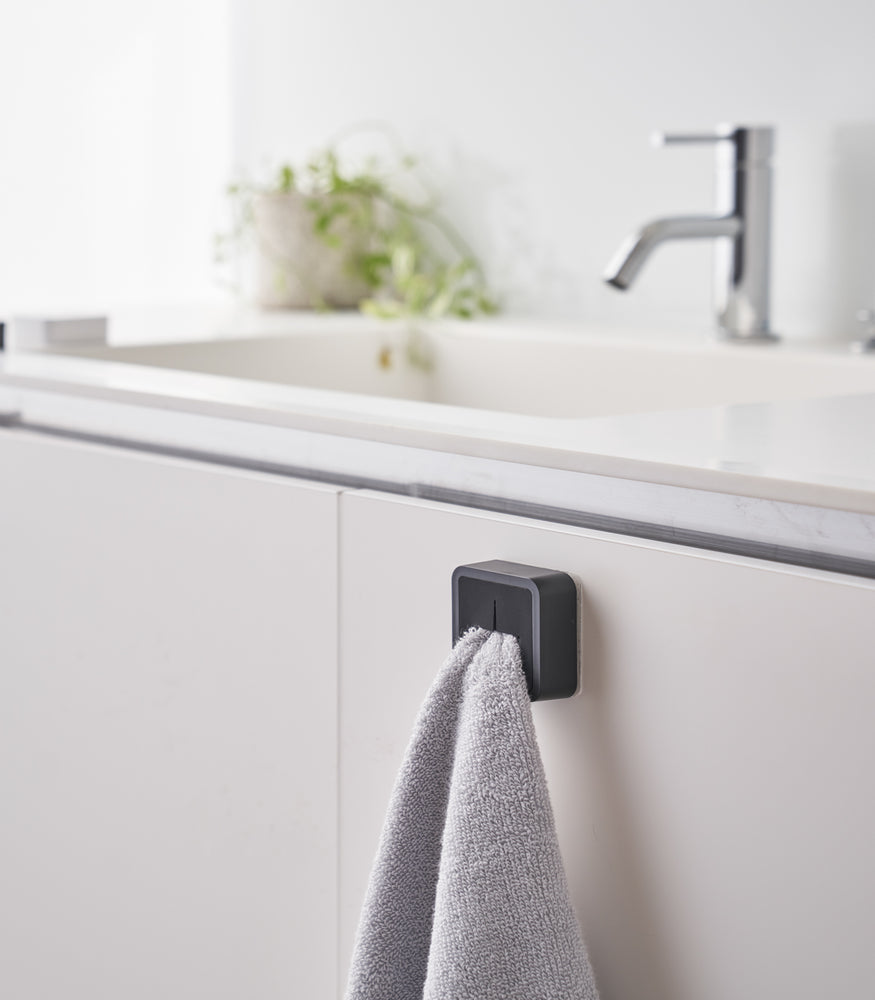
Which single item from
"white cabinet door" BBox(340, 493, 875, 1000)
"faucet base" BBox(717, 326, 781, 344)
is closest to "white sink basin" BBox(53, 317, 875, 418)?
"faucet base" BBox(717, 326, 781, 344)

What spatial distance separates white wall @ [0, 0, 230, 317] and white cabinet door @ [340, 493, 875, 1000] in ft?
3.79

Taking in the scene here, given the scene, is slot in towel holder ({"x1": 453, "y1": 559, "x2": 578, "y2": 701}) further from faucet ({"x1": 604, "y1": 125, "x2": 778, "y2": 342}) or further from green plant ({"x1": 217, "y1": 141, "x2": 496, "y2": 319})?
green plant ({"x1": 217, "y1": 141, "x2": 496, "y2": 319})

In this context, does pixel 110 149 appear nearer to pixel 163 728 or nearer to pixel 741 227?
pixel 741 227

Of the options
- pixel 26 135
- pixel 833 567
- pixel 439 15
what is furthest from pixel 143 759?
pixel 26 135

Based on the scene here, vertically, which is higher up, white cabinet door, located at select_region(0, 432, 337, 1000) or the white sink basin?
the white sink basin

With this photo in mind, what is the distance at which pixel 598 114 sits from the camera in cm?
120

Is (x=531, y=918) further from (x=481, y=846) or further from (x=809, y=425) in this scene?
(x=809, y=425)

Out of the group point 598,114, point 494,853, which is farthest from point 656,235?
point 494,853

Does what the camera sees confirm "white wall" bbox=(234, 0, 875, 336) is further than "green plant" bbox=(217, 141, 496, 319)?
No

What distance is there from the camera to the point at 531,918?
49 cm

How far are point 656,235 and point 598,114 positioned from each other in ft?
0.92

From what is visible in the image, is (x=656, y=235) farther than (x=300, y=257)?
No

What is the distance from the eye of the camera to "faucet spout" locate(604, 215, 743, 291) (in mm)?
930

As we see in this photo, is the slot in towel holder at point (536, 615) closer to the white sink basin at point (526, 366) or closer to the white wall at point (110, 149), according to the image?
the white sink basin at point (526, 366)
